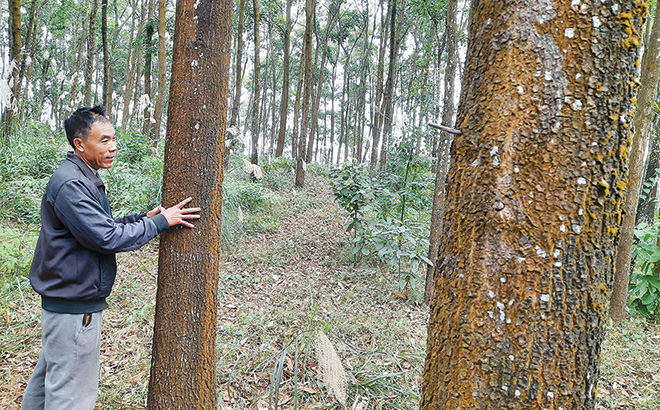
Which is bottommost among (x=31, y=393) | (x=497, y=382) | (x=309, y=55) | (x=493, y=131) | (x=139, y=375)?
(x=139, y=375)

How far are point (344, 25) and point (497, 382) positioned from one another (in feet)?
66.2

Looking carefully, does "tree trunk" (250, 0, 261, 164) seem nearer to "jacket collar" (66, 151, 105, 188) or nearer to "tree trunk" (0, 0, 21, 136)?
"tree trunk" (0, 0, 21, 136)

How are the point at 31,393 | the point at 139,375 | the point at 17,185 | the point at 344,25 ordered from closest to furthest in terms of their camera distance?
the point at 31,393
the point at 139,375
the point at 17,185
the point at 344,25

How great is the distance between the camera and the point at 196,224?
2.12 m

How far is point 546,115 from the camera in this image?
1.13 meters

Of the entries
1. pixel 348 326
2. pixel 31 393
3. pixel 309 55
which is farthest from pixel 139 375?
pixel 309 55

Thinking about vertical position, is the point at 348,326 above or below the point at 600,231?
below

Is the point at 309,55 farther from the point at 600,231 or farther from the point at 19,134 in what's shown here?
the point at 600,231

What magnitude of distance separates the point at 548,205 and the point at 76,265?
2.20 m

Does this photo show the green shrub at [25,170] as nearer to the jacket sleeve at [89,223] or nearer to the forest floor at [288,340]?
the forest floor at [288,340]

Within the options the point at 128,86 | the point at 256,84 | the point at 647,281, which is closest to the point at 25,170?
the point at 256,84

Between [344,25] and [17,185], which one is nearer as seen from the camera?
[17,185]

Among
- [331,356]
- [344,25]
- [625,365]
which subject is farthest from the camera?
[344,25]

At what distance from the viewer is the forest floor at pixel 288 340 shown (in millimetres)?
2871
